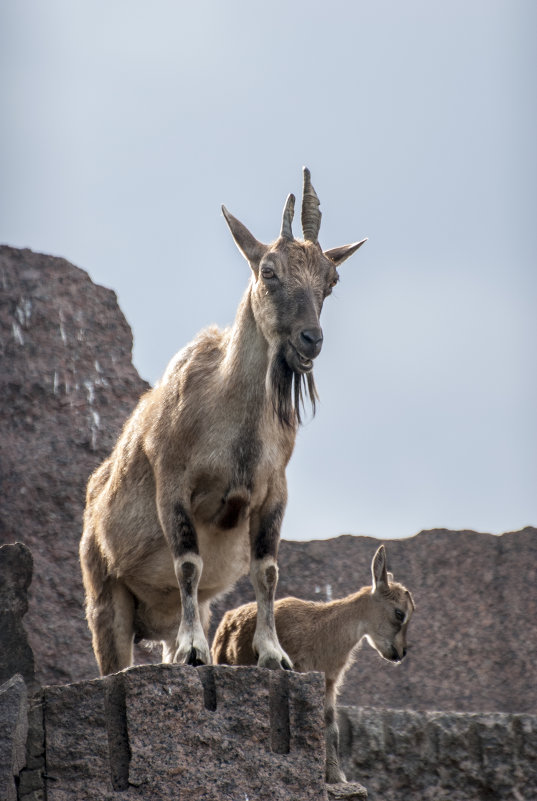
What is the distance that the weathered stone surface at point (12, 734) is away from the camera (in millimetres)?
5586

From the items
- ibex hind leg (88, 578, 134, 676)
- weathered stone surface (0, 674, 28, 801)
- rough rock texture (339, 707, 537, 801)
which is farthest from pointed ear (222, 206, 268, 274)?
rough rock texture (339, 707, 537, 801)

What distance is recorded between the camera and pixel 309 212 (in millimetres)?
7121

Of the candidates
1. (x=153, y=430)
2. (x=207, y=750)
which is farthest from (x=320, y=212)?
(x=207, y=750)

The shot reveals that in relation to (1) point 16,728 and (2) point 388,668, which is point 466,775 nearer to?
(2) point 388,668

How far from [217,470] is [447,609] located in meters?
3.50

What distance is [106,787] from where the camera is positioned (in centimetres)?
560

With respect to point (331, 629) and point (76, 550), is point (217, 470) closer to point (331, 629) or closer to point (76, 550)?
point (331, 629)

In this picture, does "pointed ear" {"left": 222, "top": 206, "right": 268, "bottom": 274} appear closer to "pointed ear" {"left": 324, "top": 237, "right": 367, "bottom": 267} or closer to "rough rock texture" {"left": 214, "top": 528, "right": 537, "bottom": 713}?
"pointed ear" {"left": 324, "top": 237, "right": 367, "bottom": 267}

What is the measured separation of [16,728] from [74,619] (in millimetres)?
3247

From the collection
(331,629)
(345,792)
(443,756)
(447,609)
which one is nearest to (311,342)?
(345,792)

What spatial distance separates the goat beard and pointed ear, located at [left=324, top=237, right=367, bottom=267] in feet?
2.66

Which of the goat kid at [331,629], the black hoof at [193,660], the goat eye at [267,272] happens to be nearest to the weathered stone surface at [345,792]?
the black hoof at [193,660]

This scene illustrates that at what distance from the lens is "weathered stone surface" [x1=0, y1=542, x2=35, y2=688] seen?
7.68m

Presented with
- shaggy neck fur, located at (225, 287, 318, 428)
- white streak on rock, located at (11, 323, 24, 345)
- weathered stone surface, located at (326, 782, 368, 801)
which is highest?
white streak on rock, located at (11, 323, 24, 345)
